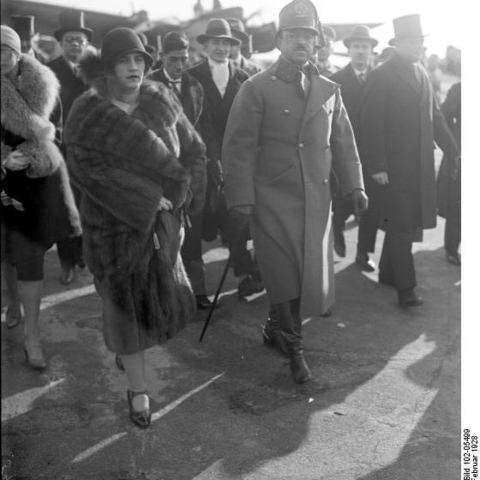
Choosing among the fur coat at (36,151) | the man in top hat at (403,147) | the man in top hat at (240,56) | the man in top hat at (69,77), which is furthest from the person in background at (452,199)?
the fur coat at (36,151)

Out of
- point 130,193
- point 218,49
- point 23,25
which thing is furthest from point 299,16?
point 23,25

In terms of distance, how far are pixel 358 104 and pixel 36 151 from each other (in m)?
2.98

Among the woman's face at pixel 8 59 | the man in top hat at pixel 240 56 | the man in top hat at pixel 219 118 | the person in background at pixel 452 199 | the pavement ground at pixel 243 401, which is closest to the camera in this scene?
the pavement ground at pixel 243 401

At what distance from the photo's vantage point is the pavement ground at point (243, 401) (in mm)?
3076

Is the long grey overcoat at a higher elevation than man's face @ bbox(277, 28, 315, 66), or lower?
lower

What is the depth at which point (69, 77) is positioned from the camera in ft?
17.5

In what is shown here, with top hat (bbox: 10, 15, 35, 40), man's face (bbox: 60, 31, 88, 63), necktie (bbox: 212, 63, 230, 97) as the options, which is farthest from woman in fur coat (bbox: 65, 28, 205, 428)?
man's face (bbox: 60, 31, 88, 63)

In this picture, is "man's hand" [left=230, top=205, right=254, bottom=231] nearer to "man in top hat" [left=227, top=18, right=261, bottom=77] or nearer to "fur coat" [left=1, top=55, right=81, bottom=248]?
"fur coat" [left=1, top=55, right=81, bottom=248]

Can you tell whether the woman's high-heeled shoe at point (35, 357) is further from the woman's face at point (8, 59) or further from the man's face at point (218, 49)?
the man's face at point (218, 49)

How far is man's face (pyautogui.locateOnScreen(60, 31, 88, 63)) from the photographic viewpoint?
556 cm

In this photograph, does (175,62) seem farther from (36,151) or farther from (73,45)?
(36,151)

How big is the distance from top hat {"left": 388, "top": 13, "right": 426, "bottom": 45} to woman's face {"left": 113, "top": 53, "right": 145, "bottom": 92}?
6.60 ft

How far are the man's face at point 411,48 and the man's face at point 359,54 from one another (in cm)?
123

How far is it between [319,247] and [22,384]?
1740mm
